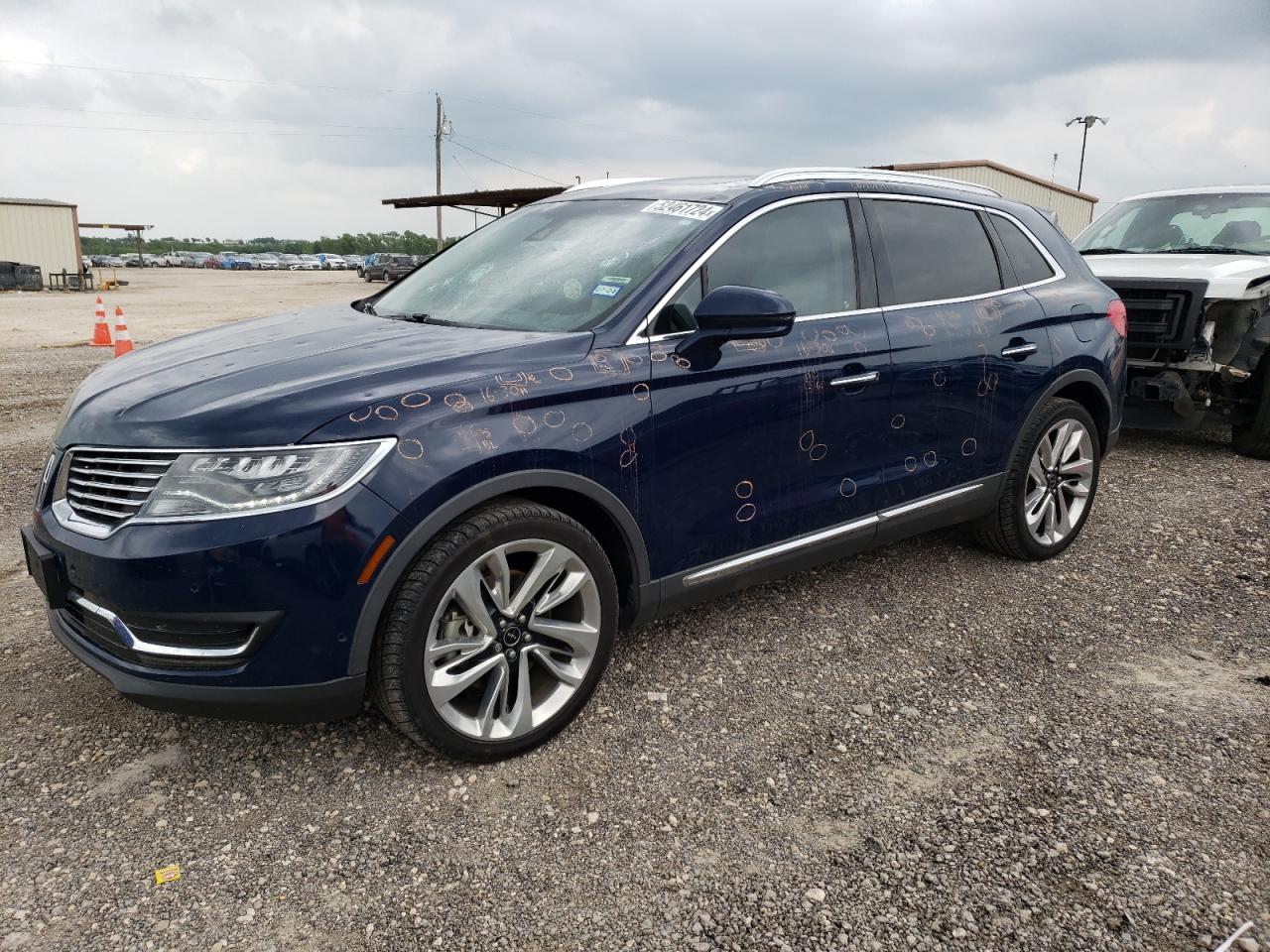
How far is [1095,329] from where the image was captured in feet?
15.2

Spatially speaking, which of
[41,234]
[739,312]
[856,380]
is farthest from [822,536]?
[41,234]

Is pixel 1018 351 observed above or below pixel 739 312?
below

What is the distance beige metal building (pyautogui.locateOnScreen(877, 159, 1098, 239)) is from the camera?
2464cm

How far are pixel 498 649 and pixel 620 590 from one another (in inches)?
20.8

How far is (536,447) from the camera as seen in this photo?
271 cm

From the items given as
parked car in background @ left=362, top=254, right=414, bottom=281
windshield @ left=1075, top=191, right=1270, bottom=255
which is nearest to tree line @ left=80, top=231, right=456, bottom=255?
parked car in background @ left=362, top=254, right=414, bottom=281

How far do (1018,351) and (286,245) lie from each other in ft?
483

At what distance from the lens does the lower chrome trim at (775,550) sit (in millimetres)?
3236

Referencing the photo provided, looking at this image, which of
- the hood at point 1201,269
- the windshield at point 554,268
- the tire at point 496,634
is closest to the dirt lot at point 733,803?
the tire at point 496,634

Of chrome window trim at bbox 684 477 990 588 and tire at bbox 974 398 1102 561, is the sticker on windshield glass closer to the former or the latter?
chrome window trim at bbox 684 477 990 588

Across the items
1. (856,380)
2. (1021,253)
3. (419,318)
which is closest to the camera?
(419,318)

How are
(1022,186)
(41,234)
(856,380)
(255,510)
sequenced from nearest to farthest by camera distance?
(255,510), (856,380), (1022,186), (41,234)

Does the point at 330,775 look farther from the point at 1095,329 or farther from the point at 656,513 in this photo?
the point at 1095,329

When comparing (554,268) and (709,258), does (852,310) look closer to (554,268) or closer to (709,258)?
(709,258)
